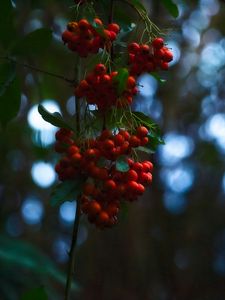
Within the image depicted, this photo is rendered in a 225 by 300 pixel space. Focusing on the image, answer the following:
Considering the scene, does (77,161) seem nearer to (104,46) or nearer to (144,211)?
(104,46)

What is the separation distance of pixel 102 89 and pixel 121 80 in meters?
0.04

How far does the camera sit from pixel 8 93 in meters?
1.26

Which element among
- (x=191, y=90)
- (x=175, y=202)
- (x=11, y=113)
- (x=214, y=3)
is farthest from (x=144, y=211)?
(x=11, y=113)

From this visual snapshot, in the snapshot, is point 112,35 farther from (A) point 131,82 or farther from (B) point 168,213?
(B) point 168,213

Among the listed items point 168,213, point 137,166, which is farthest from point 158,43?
point 168,213

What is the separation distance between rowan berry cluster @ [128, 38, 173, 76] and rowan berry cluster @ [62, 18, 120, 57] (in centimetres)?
5

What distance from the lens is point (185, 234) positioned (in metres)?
4.14

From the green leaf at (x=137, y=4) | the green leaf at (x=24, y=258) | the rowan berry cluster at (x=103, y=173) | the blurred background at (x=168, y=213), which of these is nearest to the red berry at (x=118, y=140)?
the rowan berry cluster at (x=103, y=173)

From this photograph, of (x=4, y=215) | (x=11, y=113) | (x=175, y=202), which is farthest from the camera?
(x=175, y=202)

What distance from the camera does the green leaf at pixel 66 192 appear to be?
990 mm

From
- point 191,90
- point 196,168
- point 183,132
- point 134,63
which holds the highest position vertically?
point 191,90

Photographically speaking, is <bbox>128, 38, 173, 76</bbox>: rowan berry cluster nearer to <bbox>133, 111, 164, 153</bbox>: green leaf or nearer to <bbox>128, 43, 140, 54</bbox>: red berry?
<bbox>128, 43, 140, 54</bbox>: red berry

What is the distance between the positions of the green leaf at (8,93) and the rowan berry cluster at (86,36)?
0.24 metres

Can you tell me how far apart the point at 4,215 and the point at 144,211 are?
1203 mm
